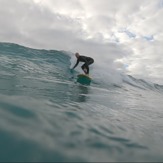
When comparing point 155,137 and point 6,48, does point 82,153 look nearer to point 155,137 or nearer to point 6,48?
point 155,137

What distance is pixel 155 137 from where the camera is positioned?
4.15m

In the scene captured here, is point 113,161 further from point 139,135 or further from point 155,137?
point 155,137

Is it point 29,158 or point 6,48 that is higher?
point 6,48

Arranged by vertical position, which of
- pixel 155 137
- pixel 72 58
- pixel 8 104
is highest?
pixel 72 58

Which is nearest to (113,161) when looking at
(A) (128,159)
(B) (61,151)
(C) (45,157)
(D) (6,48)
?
(A) (128,159)

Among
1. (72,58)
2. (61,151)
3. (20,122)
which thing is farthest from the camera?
(72,58)

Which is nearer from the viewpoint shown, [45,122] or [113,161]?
[113,161]

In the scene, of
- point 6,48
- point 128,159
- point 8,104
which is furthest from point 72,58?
point 128,159

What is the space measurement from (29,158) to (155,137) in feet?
8.38

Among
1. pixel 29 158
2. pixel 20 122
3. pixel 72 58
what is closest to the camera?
pixel 29 158

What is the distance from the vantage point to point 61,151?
271cm

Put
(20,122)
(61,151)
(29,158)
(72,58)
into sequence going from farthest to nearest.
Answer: (72,58), (20,122), (61,151), (29,158)

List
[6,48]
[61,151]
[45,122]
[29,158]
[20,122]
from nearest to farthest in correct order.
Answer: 1. [29,158]
2. [61,151]
3. [20,122]
4. [45,122]
5. [6,48]

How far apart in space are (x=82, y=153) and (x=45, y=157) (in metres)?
0.48
